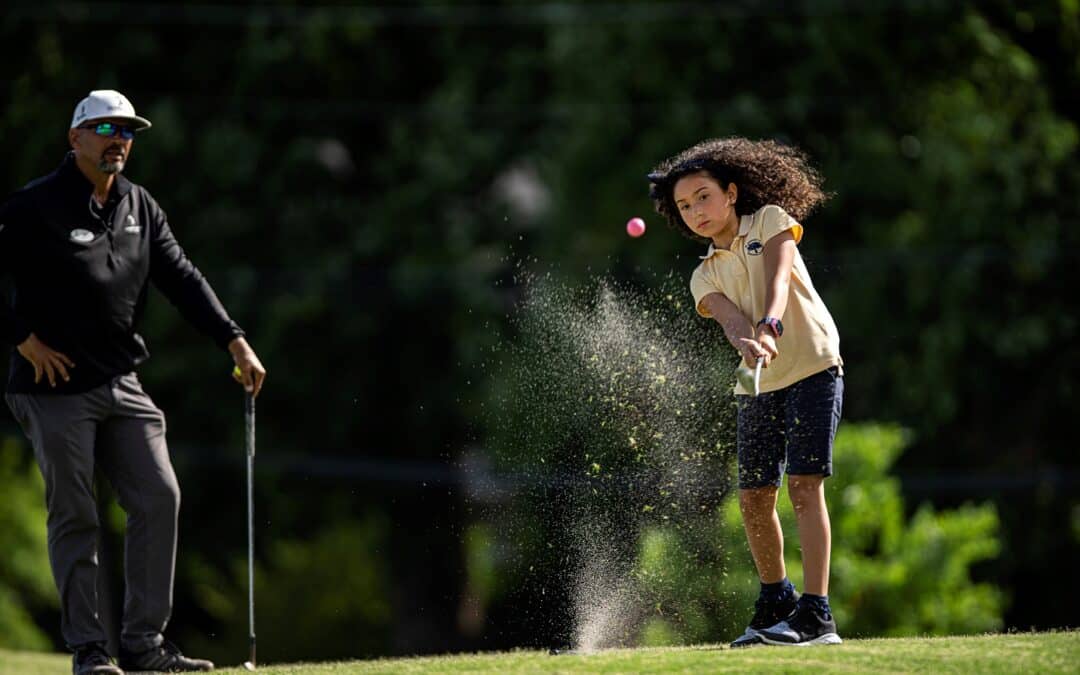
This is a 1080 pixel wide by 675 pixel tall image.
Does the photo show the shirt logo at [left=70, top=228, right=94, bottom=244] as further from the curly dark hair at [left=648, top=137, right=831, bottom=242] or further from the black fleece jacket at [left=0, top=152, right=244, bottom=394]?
the curly dark hair at [left=648, top=137, right=831, bottom=242]

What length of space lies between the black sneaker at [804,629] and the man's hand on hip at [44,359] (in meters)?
2.98

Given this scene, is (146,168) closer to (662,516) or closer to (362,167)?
(362,167)

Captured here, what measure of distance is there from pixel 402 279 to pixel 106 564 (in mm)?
5565

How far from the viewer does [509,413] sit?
602 inches

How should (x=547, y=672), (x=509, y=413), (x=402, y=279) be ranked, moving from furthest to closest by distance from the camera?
1. (x=402, y=279)
2. (x=509, y=413)
3. (x=547, y=672)

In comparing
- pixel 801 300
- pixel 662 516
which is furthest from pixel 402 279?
pixel 801 300

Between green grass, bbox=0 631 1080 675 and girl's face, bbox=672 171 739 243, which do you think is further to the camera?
girl's face, bbox=672 171 739 243

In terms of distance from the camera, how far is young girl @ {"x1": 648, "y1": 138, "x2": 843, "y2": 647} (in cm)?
636

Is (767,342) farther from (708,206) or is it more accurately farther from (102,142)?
(102,142)

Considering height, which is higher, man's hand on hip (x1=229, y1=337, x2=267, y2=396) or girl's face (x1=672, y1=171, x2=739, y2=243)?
girl's face (x1=672, y1=171, x2=739, y2=243)

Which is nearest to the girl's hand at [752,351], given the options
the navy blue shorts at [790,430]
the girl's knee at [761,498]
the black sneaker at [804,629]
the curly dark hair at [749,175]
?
the navy blue shorts at [790,430]

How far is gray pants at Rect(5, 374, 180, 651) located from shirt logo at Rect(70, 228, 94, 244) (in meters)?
0.58

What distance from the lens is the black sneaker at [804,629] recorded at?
6.46m

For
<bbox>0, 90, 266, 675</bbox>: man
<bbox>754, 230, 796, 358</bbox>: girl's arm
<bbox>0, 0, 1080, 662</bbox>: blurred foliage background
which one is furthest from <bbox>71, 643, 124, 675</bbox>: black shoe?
<bbox>0, 0, 1080, 662</bbox>: blurred foliage background
